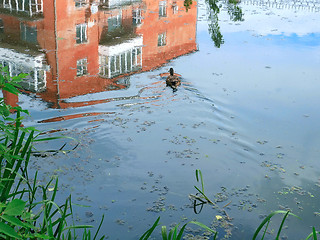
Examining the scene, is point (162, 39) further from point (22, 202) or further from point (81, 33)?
point (22, 202)

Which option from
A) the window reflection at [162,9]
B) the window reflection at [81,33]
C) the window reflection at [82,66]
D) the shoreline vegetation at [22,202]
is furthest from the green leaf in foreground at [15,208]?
the window reflection at [162,9]

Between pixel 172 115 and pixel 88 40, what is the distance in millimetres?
8383

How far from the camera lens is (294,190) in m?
8.03

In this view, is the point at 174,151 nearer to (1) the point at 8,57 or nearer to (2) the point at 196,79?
(2) the point at 196,79

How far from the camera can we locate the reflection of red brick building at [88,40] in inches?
542

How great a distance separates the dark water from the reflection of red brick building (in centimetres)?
7

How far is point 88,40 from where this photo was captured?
18328mm

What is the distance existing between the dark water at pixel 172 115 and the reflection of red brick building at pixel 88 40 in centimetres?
7

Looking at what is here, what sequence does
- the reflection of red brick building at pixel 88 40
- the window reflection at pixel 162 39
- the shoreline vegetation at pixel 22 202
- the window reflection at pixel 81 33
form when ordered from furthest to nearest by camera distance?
the window reflection at pixel 162 39
the window reflection at pixel 81 33
the reflection of red brick building at pixel 88 40
the shoreline vegetation at pixel 22 202

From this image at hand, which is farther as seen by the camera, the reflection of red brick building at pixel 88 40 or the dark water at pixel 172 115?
the reflection of red brick building at pixel 88 40

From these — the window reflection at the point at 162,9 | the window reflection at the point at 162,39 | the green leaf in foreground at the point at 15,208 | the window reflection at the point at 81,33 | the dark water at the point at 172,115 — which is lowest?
the dark water at the point at 172,115

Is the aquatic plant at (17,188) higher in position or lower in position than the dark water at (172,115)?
higher

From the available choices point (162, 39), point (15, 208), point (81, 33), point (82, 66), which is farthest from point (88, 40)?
point (15, 208)

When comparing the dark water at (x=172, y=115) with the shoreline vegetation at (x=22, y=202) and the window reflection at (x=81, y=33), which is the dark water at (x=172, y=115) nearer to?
the window reflection at (x=81, y=33)
